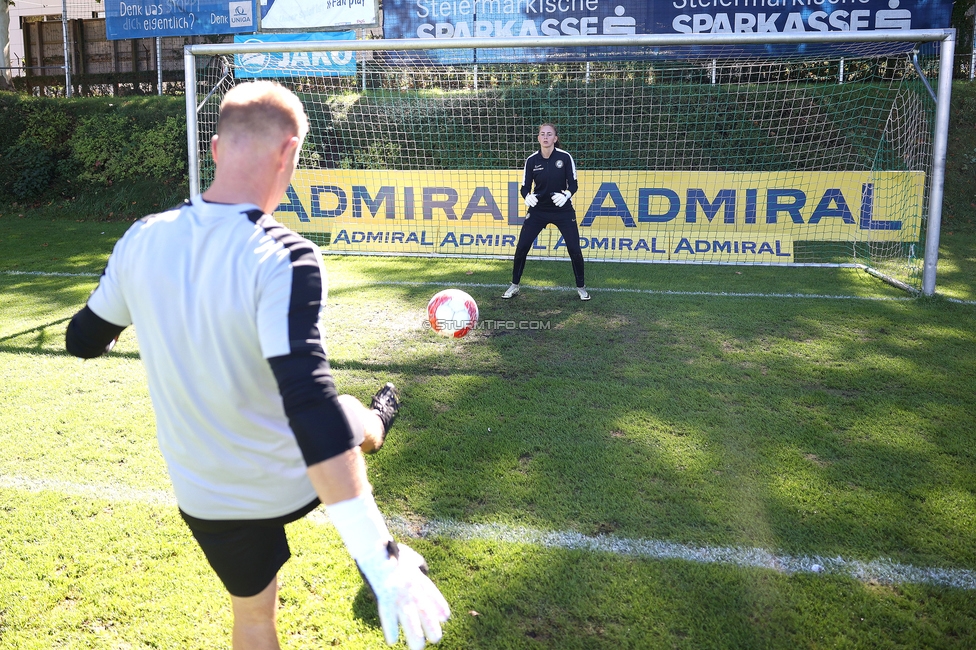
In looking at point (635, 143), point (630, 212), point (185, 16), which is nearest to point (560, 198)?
point (630, 212)

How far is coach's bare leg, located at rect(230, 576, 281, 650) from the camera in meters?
2.02

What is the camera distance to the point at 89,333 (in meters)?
1.97

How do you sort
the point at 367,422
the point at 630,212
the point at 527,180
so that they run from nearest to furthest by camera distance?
the point at 367,422 < the point at 527,180 < the point at 630,212

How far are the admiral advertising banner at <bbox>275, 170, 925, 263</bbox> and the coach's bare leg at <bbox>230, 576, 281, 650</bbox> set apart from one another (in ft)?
30.5

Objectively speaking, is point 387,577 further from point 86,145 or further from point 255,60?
point 86,145

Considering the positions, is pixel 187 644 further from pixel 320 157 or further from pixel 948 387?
pixel 320 157

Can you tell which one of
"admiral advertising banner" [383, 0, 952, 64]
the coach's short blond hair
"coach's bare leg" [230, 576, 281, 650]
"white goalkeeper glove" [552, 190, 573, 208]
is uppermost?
"admiral advertising banner" [383, 0, 952, 64]

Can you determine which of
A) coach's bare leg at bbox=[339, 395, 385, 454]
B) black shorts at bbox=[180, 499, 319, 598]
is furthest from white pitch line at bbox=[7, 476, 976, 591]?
black shorts at bbox=[180, 499, 319, 598]

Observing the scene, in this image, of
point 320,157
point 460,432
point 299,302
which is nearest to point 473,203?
point 320,157

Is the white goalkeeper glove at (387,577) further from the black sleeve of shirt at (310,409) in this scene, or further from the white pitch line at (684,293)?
the white pitch line at (684,293)

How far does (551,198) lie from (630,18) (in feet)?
25.3

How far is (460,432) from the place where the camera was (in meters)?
4.74

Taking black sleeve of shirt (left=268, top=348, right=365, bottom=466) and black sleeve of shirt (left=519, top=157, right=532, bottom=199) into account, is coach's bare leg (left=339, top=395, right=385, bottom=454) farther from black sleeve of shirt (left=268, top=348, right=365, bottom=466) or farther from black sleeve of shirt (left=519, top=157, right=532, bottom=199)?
black sleeve of shirt (left=519, top=157, right=532, bottom=199)

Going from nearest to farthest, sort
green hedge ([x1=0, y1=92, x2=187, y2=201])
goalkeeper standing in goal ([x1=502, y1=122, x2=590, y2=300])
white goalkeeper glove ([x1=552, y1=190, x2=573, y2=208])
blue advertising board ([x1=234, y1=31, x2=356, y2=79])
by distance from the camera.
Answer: white goalkeeper glove ([x1=552, y1=190, x2=573, y2=208]) < goalkeeper standing in goal ([x1=502, y1=122, x2=590, y2=300]) < blue advertising board ([x1=234, y1=31, x2=356, y2=79]) < green hedge ([x1=0, y1=92, x2=187, y2=201])
